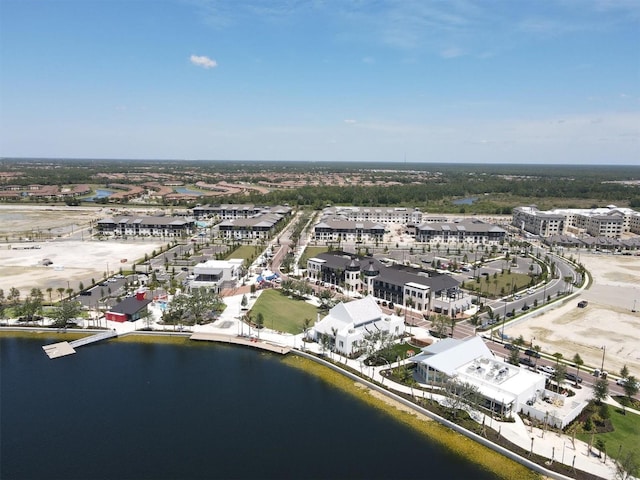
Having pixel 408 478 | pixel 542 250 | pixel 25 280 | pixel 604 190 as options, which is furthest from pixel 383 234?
pixel 604 190

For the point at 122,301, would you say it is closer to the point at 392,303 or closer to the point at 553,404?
the point at 392,303

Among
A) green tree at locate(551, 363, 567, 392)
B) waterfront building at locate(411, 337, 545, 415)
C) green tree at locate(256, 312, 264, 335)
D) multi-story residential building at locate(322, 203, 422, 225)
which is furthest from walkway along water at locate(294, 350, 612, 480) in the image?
multi-story residential building at locate(322, 203, 422, 225)

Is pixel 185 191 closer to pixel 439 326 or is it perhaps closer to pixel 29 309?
pixel 29 309

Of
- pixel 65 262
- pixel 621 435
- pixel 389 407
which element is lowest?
pixel 389 407

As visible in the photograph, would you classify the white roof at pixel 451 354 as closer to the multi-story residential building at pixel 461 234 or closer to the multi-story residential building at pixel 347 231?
the multi-story residential building at pixel 347 231

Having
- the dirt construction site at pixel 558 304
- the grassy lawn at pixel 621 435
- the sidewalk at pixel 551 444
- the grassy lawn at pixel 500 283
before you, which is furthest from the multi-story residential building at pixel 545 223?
the grassy lawn at pixel 621 435

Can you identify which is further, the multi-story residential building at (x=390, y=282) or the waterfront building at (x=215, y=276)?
the waterfront building at (x=215, y=276)

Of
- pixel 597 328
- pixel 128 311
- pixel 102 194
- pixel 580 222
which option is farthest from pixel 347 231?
pixel 102 194
